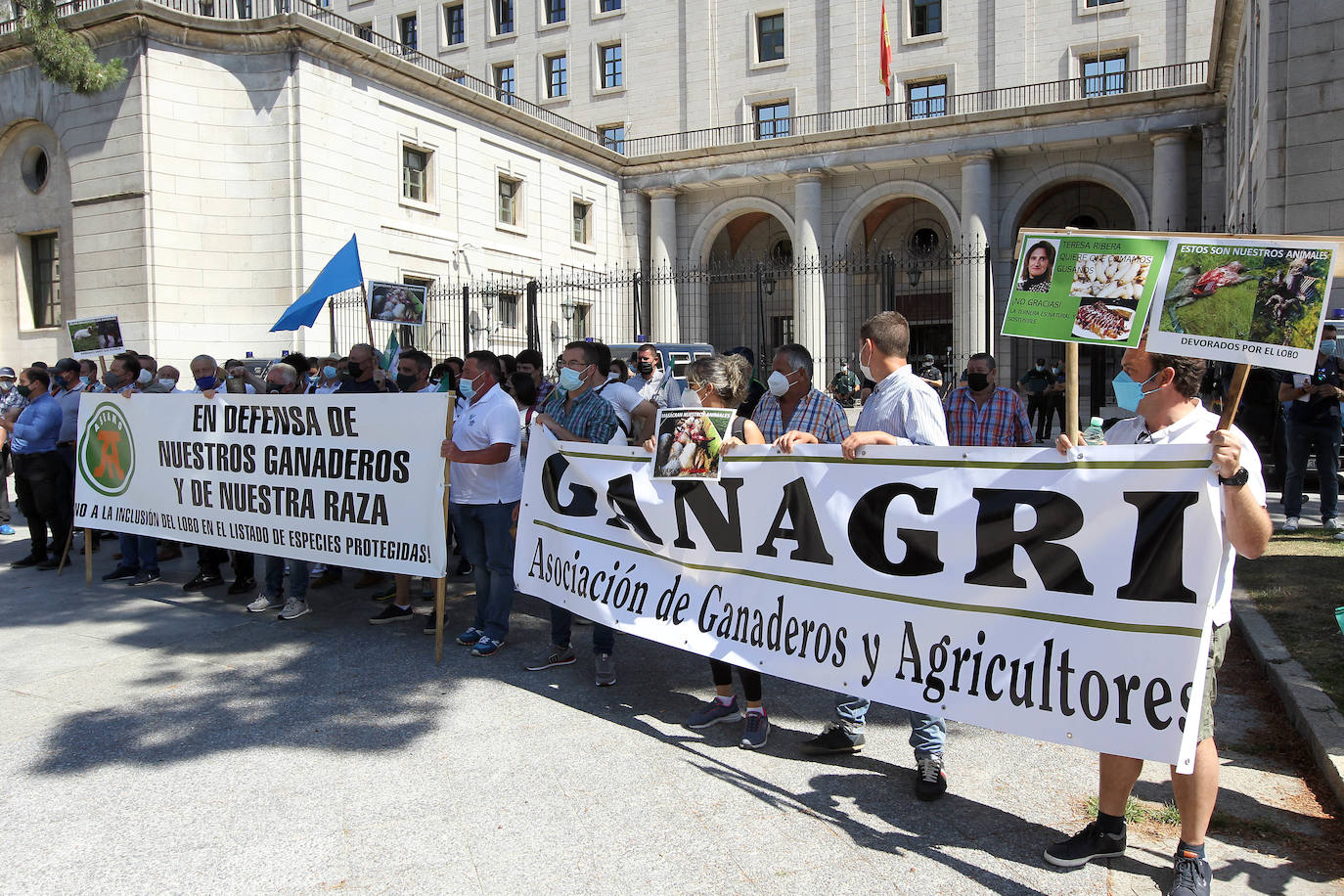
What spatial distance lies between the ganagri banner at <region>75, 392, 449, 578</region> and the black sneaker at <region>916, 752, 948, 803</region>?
336cm

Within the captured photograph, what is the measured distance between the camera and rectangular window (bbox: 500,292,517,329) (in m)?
28.6

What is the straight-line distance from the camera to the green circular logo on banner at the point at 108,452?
27.0 ft

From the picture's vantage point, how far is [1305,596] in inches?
267

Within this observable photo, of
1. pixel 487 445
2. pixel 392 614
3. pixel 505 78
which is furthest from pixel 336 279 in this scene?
pixel 505 78

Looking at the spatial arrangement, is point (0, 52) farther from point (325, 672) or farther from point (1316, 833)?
point (1316, 833)

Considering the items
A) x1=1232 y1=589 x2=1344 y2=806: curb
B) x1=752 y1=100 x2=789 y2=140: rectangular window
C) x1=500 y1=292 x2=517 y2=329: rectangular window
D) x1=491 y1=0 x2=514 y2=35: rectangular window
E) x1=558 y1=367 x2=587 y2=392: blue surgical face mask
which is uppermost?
x1=491 y1=0 x2=514 y2=35: rectangular window

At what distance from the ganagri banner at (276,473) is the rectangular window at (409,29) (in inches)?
1535

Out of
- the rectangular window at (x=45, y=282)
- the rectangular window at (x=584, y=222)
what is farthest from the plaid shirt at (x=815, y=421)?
the rectangular window at (x=584, y=222)

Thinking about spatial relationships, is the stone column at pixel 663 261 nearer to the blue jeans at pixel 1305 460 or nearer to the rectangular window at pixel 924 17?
the rectangular window at pixel 924 17

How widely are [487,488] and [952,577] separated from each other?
343 cm

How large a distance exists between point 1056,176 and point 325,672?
30.3 m

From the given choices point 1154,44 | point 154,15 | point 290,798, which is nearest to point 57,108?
point 154,15

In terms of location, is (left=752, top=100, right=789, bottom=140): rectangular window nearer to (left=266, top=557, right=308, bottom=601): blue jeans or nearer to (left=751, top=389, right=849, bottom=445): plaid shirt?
(left=266, top=557, right=308, bottom=601): blue jeans

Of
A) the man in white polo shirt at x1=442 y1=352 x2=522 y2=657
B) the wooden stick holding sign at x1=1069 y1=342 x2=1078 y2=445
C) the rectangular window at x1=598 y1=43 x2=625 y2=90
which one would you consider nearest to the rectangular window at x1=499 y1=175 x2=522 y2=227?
the rectangular window at x1=598 y1=43 x2=625 y2=90
